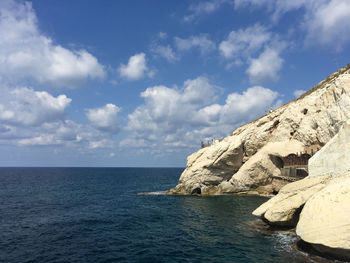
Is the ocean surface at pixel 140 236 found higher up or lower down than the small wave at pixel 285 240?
lower down

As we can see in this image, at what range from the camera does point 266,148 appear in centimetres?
5106

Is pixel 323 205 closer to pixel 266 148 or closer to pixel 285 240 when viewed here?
pixel 285 240

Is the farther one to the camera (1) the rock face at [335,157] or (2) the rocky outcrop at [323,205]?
(1) the rock face at [335,157]

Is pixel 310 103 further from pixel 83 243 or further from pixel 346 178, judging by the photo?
pixel 83 243

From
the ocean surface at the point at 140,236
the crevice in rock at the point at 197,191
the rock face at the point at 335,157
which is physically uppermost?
the rock face at the point at 335,157

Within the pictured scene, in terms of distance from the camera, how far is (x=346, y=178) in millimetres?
19062

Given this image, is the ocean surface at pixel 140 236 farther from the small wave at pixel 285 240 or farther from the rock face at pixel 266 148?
the rock face at pixel 266 148

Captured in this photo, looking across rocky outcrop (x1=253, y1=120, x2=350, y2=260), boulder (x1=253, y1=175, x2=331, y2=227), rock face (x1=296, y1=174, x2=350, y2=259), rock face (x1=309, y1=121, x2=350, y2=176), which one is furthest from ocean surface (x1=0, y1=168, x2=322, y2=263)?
rock face (x1=309, y1=121, x2=350, y2=176)

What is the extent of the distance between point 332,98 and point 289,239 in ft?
102

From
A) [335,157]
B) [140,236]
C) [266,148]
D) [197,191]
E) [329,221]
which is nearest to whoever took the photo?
[329,221]

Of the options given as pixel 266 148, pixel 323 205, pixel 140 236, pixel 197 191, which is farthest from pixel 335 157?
pixel 197 191

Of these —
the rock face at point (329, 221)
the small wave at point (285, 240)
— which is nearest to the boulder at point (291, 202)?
the small wave at point (285, 240)

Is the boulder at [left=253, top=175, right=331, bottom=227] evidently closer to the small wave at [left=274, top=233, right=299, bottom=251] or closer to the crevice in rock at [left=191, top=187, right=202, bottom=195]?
the small wave at [left=274, top=233, right=299, bottom=251]

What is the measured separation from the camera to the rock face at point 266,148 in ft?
138
